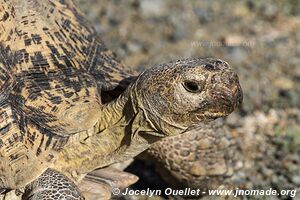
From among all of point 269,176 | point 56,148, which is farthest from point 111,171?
point 269,176

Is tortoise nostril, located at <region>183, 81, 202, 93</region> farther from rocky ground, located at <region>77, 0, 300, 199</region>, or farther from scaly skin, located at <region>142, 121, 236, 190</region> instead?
rocky ground, located at <region>77, 0, 300, 199</region>

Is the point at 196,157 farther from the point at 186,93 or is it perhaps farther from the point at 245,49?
the point at 245,49

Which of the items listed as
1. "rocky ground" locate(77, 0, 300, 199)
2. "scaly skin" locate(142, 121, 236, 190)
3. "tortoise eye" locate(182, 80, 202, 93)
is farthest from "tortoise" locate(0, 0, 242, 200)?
"rocky ground" locate(77, 0, 300, 199)

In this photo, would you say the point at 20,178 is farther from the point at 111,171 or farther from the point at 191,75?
the point at 191,75

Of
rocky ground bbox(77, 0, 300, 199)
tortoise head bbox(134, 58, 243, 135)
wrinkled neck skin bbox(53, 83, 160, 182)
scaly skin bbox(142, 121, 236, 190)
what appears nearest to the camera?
tortoise head bbox(134, 58, 243, 135)

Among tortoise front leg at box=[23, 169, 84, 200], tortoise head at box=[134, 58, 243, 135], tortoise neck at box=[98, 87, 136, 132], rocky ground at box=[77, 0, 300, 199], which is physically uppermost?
tortoise head at box=[134, 58, 243, 135]

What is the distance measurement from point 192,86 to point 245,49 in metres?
4.72

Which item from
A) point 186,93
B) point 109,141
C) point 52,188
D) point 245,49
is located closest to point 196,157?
point 109,141

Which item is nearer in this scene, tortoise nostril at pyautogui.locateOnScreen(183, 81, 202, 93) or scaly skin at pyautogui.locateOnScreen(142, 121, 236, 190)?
tortoise nostril at pyautogui.locateOnScreen(183, 81, 202, 93)

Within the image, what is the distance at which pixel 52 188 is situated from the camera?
4.58 metres

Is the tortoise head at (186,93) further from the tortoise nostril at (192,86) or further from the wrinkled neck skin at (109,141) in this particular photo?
the wrinkled neck skin at (109,141)

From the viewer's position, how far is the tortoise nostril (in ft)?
14.5

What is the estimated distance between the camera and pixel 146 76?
4.70 m

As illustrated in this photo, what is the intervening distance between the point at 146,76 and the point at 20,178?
113cm
